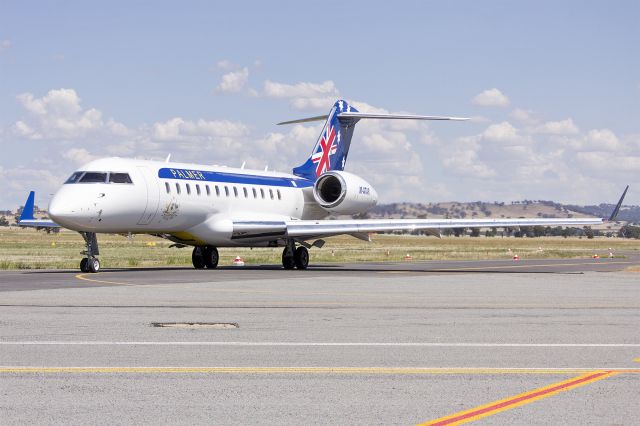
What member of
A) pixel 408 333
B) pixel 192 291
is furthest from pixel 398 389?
pixel 192 291

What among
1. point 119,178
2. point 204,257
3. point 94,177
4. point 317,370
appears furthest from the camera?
point 204,257

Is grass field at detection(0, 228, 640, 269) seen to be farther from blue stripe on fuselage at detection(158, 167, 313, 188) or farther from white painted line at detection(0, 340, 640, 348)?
white painted line at detection(0, 340, 640, 348)

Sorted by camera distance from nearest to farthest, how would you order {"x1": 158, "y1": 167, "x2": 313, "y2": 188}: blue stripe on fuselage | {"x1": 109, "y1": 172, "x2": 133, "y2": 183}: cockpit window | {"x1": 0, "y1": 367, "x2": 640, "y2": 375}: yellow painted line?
{"x1": 0, "y1": 367, "x2": 640, "y2": 375}: yellow painted line
{"x1": 109, "y1": 172, "x2": 133, "y2": 183}: cockpit window
{"x1": 158, "y1": 167, "x2": 313, "y2": 188}: blue stripe on fuselage

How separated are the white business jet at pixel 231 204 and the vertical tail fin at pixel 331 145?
43 mm

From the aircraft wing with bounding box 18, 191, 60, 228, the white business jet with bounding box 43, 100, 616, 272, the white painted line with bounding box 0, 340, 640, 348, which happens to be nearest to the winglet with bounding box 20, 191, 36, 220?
the aircraft wing with bounding box 18, 191, 60, 228

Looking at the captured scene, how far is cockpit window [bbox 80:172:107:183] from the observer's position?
3070 cm

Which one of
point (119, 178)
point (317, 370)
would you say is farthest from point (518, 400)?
point (119, 178)

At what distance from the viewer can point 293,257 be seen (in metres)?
37.0

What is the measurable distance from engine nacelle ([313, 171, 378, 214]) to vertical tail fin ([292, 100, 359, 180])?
2291mm

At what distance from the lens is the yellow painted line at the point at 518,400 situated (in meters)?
7.57

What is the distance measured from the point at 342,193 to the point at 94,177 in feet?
38.6

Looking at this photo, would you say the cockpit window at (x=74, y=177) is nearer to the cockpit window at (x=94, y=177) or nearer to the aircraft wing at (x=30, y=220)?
the cockpit window at (x=94, y=177)

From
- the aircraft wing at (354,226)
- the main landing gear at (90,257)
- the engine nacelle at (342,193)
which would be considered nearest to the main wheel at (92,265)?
the main landing gear at (90,257)

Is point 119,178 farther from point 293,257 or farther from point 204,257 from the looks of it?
point 293,257
